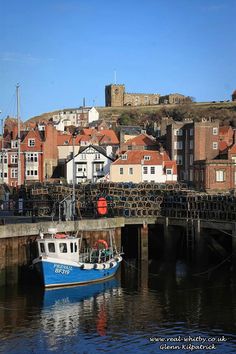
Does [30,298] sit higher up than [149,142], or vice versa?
[149,142]

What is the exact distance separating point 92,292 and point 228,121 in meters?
110

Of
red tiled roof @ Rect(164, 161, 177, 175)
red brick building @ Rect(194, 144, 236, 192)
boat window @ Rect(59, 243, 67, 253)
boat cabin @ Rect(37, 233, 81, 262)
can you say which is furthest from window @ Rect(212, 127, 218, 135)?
boat window @ Rect(59, 243, 67, 253)

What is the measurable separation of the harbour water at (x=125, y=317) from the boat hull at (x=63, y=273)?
0.54m

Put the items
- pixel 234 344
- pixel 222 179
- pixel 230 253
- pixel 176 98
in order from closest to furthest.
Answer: pixel 234 344 → pixel 230 253 → pixel 222 179 → pixel 176 98

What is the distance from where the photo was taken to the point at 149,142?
94.6 metres

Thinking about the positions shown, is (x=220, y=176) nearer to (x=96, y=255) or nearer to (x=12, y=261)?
(x=96, y=255)

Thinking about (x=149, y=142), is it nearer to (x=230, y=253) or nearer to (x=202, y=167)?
(x=202, y=167)

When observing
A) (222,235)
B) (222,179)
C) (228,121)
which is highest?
(228,121)

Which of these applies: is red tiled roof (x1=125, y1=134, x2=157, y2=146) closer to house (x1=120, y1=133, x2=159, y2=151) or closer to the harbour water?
house (x1=120, y1=133, x2=159, y2=151)

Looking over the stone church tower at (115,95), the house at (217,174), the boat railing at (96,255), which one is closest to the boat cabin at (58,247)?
the boat railing at (96,255)

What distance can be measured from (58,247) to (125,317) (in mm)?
8171

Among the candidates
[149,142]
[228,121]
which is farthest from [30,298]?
[228,121]

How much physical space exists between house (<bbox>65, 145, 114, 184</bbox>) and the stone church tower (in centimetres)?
10300

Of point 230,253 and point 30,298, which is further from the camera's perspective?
point 230,253
